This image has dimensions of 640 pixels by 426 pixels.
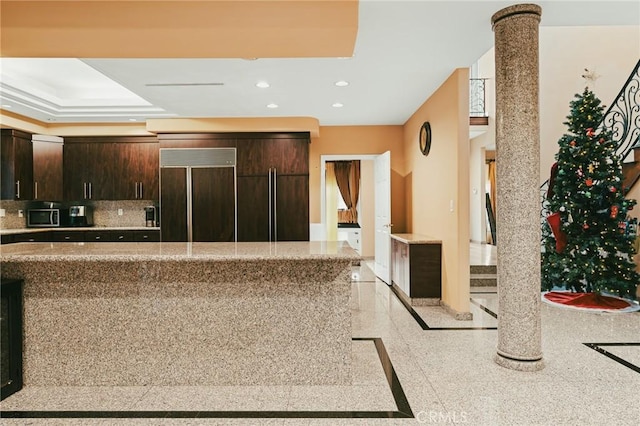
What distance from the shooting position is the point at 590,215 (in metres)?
Result: 4.97

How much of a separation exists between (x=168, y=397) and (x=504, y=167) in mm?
2906

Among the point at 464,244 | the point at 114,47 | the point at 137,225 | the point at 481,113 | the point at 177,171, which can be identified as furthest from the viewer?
the point at 481,113

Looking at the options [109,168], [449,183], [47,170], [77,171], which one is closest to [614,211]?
[449,183]

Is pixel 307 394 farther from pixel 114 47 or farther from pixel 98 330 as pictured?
pixel 114 47

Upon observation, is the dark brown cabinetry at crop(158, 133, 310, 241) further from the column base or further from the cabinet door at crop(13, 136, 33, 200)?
the column base

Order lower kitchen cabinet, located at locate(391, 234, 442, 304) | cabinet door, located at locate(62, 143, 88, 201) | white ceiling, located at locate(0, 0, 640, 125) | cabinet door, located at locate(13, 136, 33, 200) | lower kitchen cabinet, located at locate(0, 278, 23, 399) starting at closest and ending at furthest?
lower kitchen cabinet, located at locate(0, 278, 23, 399)
white ceiling, located at locate(0, 0, 640, 125)
lower kitchen cabinet, located at locate(391, 234, 442, 304)
cabinet door, located at locate(13, 136, 33, 200)
cabinet door, located at locate(62, 143, 88, 201)

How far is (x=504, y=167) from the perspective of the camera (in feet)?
Answer: 10.1

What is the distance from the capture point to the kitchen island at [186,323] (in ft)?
9.16

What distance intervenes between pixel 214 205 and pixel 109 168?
1976 mm

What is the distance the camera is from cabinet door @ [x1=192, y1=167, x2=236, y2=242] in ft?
21.8

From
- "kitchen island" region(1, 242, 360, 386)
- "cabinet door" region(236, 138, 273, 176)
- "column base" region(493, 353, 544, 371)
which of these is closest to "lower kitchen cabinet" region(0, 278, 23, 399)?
"kitchen island" region(1, 242, 360, 386)

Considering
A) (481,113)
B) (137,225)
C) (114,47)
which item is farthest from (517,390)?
(481,113)

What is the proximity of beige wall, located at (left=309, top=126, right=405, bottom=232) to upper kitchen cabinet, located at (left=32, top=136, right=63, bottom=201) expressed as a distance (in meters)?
4.31

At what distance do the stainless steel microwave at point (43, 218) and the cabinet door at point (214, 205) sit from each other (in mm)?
2454
